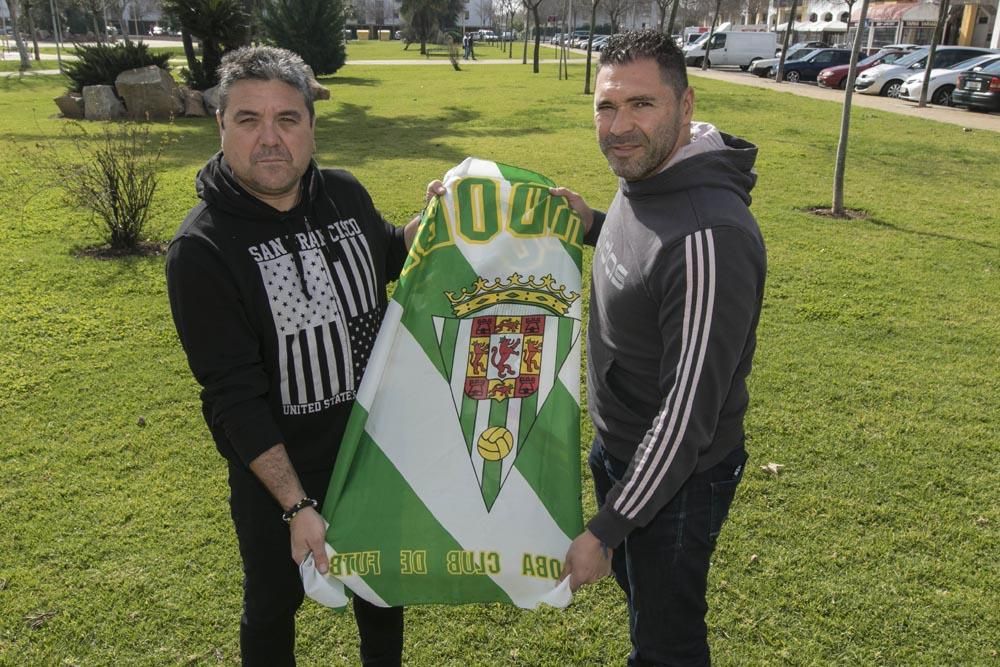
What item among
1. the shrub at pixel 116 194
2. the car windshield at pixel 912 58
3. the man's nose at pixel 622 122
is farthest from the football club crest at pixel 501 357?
the car windshield at pixel 912 58

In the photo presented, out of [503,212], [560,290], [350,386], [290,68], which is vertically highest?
[290,68]

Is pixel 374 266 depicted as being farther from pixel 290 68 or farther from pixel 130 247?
pixel 130 247

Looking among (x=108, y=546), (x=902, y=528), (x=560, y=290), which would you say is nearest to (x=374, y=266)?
(x=560, y=290)

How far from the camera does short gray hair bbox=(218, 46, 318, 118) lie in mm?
2125

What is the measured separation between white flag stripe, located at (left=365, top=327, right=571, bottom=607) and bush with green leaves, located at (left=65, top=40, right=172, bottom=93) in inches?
818

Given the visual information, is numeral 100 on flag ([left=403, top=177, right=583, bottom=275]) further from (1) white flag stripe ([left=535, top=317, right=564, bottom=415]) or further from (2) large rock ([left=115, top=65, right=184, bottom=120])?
(2) large rock ([left=115, top=65, right=184, bottom=120])

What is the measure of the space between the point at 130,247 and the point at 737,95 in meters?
20.7

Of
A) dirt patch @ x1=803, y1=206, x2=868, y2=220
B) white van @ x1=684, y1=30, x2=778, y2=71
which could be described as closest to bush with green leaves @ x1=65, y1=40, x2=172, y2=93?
dirt patch @ x1=803, y1=206, x2=868, y2=220

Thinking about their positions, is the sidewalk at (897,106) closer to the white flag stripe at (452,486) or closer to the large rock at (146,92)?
the large rock at (146,92)

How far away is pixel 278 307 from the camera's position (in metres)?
2.20

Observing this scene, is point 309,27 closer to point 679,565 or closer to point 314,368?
point 314,368

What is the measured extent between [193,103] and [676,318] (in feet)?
67.7

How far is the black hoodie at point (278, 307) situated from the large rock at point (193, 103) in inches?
766

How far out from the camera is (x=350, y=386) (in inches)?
95.2
